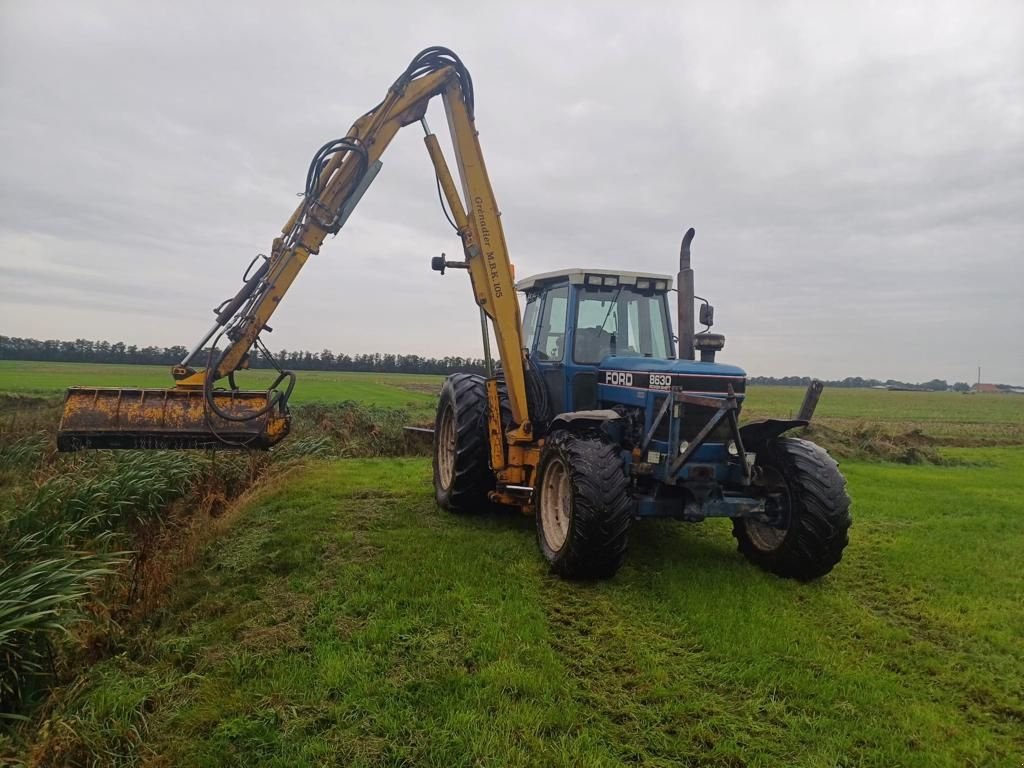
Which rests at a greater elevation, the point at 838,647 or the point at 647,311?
the point at 647,311

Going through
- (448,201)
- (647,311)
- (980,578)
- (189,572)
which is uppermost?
(448,201)

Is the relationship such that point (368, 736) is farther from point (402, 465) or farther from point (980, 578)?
point (402, 465)

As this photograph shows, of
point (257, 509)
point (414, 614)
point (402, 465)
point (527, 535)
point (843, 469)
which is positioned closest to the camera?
point (414, 614)

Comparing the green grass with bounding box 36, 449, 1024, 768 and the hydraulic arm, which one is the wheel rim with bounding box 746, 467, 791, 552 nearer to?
the green grass with bounding box 36, 449, 1024, 768

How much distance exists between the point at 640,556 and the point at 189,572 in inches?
149

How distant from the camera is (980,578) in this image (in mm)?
5605

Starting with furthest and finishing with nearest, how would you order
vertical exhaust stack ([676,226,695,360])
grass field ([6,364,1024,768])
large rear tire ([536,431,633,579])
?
vertical exhaust stack ([676,226,695,360])
large rear tire ([536,431,633,579])
grass field ([6,364,1024,768])

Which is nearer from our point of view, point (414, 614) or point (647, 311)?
point (414, 614)

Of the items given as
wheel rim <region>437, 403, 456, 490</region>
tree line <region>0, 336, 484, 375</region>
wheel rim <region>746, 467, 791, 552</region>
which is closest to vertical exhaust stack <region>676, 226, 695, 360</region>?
wheel rim <region>746, 467, 791, 552</region>

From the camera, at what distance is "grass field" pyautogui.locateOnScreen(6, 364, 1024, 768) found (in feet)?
10.4

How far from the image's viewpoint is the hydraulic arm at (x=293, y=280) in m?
6.69

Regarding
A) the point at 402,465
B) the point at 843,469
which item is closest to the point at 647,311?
the point at 402,465

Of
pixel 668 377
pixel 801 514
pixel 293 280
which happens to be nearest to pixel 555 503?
pixel 668 377

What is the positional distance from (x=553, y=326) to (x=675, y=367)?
168 cm
